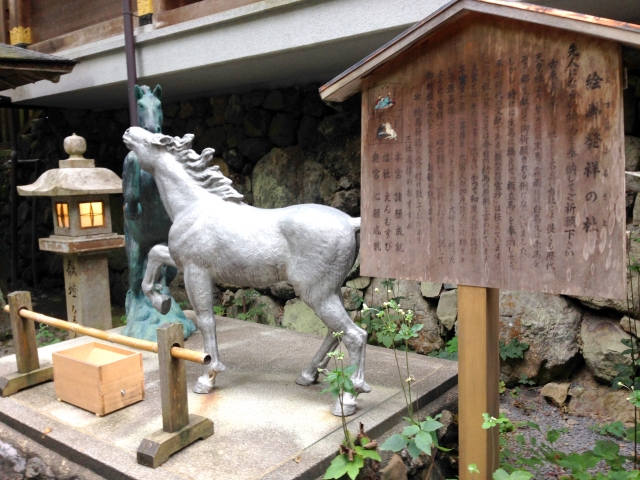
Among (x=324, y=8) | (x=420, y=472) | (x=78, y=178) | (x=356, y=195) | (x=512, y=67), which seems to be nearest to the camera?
(x=512, y=67)

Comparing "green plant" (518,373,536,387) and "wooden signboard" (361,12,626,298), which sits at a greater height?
"wooden signboard" (361,12,626,298)

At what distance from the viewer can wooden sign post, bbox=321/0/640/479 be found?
205cm

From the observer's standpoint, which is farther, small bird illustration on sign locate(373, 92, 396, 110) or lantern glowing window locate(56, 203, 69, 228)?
lantern glowing window locate(56, 203, 69, 228)

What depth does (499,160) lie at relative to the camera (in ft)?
7.46

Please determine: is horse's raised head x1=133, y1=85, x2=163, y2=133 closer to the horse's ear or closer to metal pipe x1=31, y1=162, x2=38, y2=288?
the horse's ear

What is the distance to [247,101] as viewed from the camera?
22.5ft

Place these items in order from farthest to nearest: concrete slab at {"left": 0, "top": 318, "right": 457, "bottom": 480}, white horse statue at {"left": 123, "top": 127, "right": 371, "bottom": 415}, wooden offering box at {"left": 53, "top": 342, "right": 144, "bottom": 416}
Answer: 1. wooden offering box at {"left": 53, "top": 342, "right": 144, "bottom": 416}
2. white horse statue at {"left": 123, "top": 127, "right": 371, "bottom": 415}
3. concrete slab at {"left": 0, "top": 318, "right": 457, "bottom": 480}

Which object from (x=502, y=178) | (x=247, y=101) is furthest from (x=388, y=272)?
(x=247, y=101)

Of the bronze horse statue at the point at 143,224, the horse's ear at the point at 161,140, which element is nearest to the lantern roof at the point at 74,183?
the bronze horse statue at the point at 143,224

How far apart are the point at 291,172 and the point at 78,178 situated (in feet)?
8.29

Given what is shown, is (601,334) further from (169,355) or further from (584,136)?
(169,355)

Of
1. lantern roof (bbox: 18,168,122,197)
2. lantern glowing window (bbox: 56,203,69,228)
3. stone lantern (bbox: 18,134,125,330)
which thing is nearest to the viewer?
lantern roof (bbox: 18,168,122,197)

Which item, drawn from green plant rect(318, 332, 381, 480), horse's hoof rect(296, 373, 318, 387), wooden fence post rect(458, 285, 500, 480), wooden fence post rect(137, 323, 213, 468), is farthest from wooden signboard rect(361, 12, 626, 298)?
horse's hoof rect(296, 373, 318, 387)

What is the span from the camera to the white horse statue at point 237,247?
3180mm
